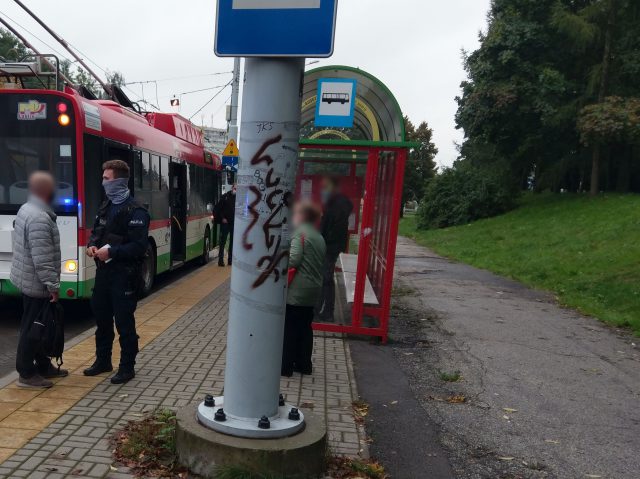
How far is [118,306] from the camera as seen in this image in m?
4.77

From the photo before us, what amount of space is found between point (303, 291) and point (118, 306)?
5.32 feet

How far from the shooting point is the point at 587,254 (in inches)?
605

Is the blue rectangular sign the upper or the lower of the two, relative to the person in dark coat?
upper

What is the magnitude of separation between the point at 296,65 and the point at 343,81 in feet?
12.2

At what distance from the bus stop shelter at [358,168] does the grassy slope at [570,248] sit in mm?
4519

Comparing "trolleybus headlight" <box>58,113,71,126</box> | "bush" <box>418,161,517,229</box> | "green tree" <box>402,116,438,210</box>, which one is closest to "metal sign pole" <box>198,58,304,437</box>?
"trolleybus headlight" <box>58,113,71,126</box>

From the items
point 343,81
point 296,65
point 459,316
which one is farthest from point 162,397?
point 459,316

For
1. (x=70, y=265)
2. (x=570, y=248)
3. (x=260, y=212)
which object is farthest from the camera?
(x=570, y=248)

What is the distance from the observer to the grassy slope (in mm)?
10969

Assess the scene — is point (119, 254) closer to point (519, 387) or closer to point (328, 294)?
point (328, 294)

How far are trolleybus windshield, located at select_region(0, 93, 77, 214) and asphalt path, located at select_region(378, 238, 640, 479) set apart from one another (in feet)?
13.6

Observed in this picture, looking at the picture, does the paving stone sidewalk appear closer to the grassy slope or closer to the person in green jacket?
the person in green jacket

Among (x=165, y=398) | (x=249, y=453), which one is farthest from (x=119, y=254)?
(x=249, y=453)

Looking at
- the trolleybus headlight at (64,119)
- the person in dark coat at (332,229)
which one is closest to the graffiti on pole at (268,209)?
the person in dark coat at (332,229)
